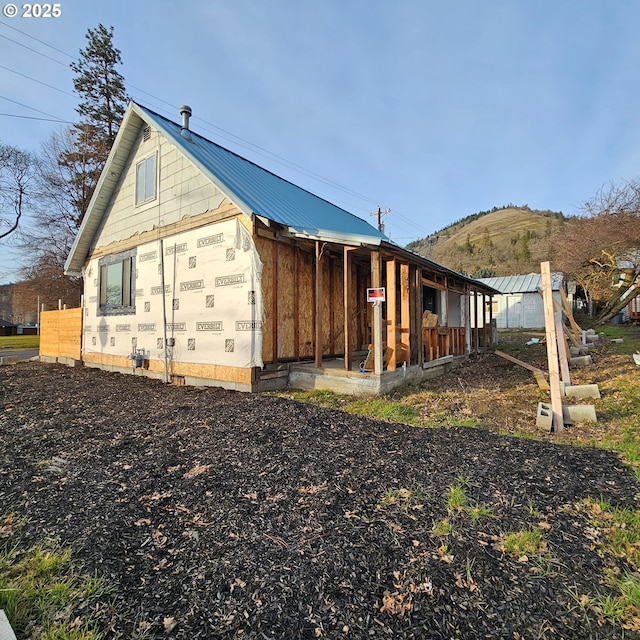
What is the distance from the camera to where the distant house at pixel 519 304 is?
28.9 m

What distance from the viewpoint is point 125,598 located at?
201 centimetres

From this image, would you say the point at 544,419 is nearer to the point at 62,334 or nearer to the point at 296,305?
the point at 296,305

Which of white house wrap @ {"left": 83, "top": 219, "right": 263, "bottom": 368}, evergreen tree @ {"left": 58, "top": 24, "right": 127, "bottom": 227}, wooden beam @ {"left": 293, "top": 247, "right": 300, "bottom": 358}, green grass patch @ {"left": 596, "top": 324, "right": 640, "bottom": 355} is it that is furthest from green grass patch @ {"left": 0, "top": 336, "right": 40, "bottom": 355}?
green grass patch @ {"left": 596, "top": 324, "right": 640, "bottom": 355}

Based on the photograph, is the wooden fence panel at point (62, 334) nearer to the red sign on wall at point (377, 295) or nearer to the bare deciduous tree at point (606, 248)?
the red sign on wall at point (377, 295)

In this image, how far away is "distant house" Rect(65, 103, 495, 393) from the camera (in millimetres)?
7723

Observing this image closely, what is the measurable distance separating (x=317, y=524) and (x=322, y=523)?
40 mm

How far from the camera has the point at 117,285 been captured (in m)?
11.7

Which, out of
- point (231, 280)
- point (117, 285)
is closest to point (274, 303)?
point (231, 280)

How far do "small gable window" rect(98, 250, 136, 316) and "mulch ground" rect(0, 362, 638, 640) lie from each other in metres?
6.52

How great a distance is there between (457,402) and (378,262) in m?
3.06

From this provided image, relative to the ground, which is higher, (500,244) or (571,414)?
(500,244)

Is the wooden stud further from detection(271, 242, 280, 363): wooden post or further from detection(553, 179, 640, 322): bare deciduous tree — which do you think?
detection(553, 179, 640, 322): bare deciduous tree

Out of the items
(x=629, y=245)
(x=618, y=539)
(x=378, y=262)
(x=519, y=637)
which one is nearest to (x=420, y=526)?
(x=519, y=637)

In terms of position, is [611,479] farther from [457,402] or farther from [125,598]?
[125,598]
